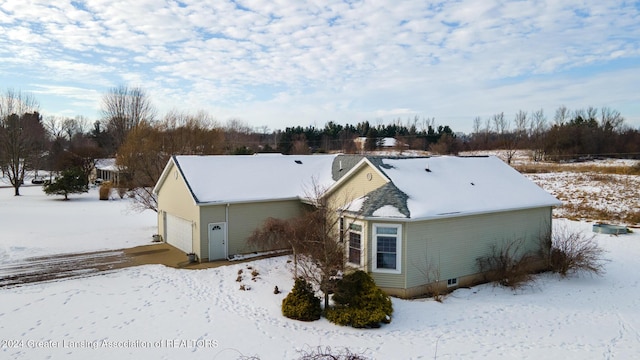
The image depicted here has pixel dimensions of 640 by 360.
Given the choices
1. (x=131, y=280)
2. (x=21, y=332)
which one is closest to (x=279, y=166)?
(x=131, y=280)

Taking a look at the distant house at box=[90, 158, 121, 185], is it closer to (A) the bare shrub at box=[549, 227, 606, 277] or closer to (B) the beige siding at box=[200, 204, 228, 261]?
(B) the beige siding at box=[200, 204, 228, 261]

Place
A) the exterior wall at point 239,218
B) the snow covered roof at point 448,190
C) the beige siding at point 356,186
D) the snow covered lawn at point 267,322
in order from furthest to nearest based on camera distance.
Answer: the exterior wall at point 239,218 → the beige siding at point 356,186 → the snow covered roof at point 448,190 → the snow covered lawn at point 267,322

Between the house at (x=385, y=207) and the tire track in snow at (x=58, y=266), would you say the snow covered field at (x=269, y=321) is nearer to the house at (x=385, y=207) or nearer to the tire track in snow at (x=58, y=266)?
the tire track in snow at (x=58, y=266)

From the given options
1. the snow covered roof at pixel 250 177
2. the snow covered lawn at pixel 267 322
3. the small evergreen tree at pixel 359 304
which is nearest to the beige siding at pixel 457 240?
the snow covered lawn at pixel 267 322

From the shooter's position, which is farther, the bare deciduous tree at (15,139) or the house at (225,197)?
the bare deciduous tree at (15,139)

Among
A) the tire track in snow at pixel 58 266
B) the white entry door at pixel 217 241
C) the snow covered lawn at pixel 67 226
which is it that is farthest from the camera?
the snow covered lawn at pixel 67 226

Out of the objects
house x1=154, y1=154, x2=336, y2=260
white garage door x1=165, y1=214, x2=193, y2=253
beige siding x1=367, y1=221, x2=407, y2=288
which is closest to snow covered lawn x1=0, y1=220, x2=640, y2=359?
beige siding x1=367, y1=221, x2=407, y2=288
